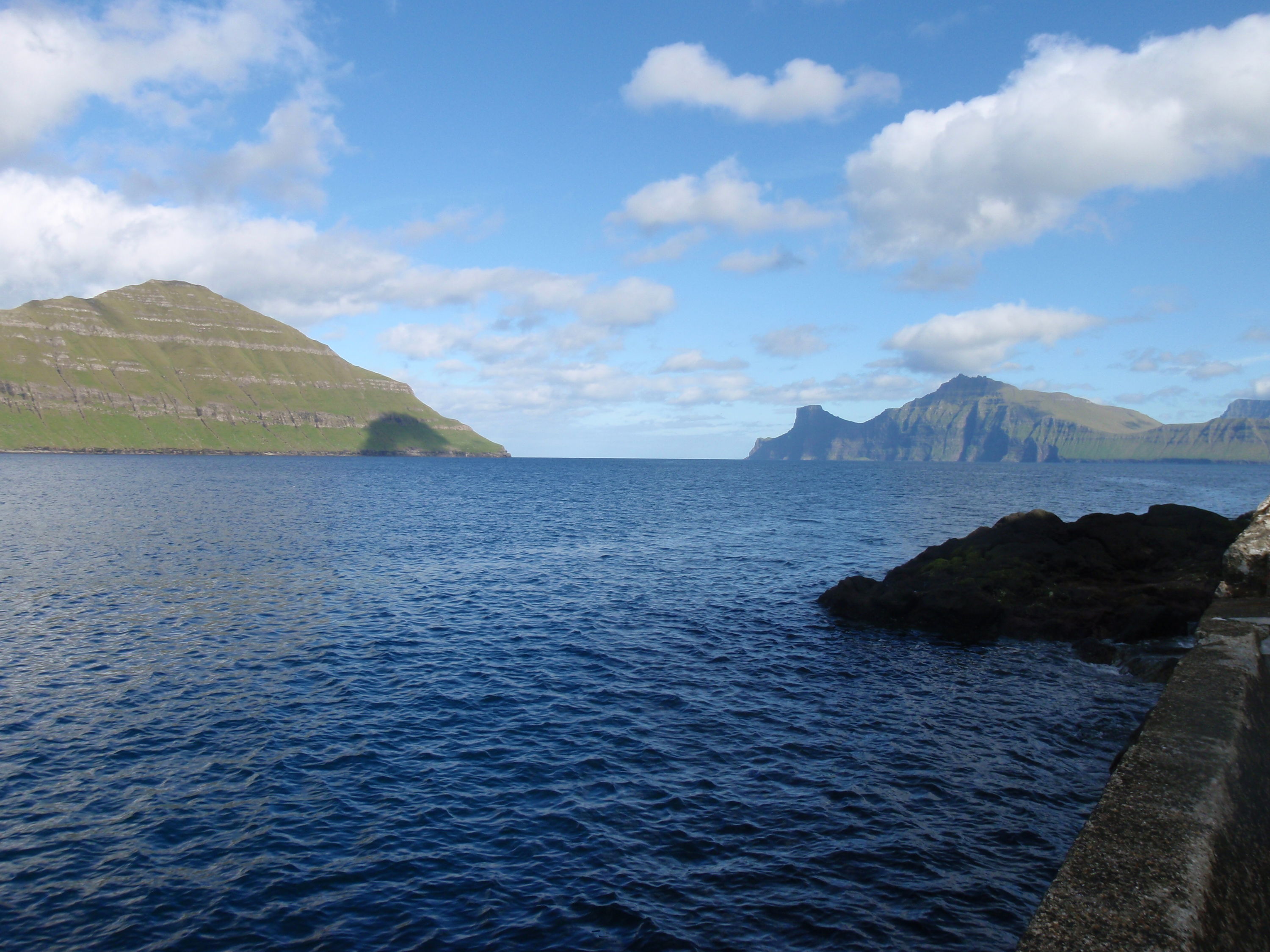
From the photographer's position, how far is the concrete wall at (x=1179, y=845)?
7.81 meters

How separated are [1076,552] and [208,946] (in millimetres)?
47537

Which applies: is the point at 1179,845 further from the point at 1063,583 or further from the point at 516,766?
the point at 1063,583

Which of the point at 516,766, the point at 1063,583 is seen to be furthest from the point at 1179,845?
the point at 1063,583

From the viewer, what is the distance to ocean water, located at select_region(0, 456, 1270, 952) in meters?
14.9

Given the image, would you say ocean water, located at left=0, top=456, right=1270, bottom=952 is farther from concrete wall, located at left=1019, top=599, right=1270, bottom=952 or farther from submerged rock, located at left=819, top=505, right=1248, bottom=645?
concrete wall, located at left=1019, top=599, right=1270, bottom=952

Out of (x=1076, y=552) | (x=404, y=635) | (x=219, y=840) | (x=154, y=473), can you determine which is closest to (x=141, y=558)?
(x=404, y=635)

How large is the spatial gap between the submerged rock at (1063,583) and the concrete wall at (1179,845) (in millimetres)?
22226

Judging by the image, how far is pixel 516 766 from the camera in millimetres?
21766

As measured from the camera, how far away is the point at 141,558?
54.7 m

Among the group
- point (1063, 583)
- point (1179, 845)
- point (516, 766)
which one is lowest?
point (516, 766)

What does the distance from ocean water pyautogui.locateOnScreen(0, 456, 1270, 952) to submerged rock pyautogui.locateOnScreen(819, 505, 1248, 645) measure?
2.51 metres

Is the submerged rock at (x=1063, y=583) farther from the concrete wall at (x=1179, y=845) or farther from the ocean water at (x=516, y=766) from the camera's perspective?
the concrete wall at (x=1179, y=845)

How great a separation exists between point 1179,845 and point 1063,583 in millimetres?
36528

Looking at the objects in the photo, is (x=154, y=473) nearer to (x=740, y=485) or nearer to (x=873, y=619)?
(x=740, y=485)
